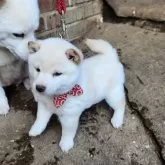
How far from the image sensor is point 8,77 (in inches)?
63.3

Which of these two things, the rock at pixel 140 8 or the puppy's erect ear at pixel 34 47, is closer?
the puppy's erect ear at pixel 34 47

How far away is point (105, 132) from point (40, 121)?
0.25 metres

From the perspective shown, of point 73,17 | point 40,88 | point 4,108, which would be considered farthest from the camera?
point 73,17

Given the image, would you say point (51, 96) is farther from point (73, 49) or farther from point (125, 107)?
point (125, 107)

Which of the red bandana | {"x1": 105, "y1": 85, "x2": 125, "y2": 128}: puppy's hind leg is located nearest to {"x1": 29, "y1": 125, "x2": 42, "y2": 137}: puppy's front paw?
the red bandana

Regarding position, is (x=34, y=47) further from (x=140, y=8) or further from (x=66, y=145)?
(x=140, y=8)

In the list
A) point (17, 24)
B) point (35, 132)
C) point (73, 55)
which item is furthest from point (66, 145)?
point (17, 24)

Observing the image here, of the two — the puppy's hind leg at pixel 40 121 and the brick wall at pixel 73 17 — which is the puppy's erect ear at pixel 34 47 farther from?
the brick wall at pixel 73 17

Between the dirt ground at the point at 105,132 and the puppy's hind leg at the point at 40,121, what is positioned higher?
the puppy's hind leg at the point at 40,121

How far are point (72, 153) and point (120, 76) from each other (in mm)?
340

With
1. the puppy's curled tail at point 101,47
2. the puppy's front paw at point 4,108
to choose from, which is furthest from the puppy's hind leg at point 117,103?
the puppy's front paw at point 4,108

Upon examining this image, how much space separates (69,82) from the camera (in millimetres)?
1146

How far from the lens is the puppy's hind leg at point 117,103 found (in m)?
1.39

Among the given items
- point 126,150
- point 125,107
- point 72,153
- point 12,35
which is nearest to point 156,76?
point 125,107
